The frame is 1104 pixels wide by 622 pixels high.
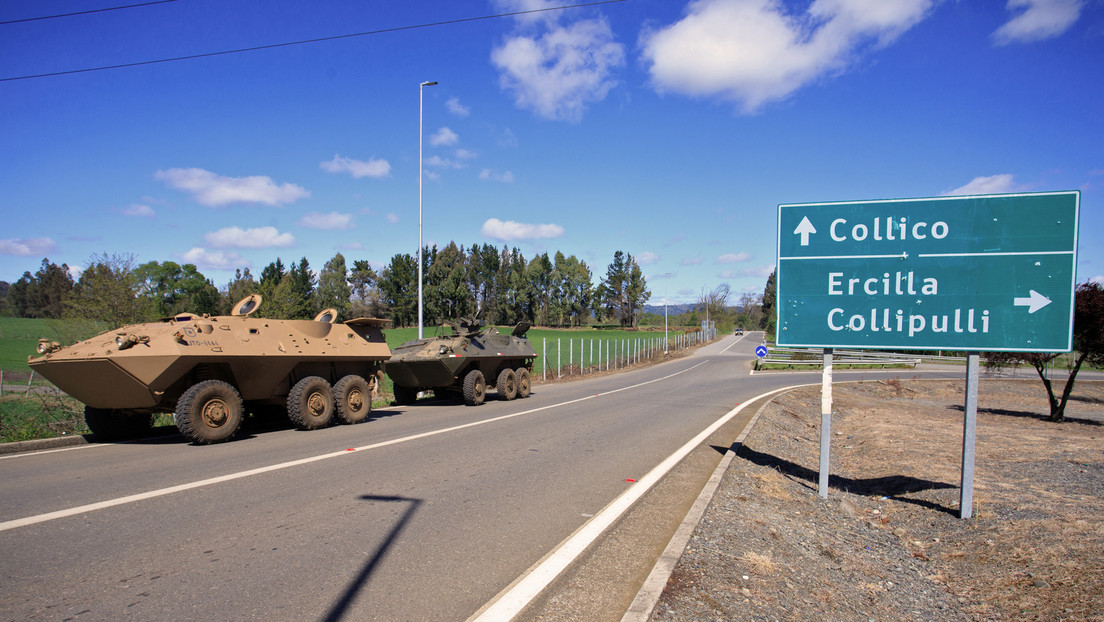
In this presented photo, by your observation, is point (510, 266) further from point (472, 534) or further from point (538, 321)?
point (472, 534)

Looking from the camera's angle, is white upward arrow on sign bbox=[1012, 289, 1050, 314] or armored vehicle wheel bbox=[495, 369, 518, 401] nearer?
white upward arrow on sign bbox=[1012, 289, 1050, 314]

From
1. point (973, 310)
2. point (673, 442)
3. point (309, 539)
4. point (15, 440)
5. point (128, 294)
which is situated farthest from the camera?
point (128, 294)

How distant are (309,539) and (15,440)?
6.98 meters

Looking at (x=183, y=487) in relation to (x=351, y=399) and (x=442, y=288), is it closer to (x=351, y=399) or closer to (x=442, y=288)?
(x=351, y=399)

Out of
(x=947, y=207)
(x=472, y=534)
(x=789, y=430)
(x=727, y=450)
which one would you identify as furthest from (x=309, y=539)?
(x=789, y=430)

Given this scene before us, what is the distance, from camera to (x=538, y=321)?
97938mm

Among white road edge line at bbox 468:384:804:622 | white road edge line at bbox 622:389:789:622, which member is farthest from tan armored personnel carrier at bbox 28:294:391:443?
white road edge line at bbox 622:389:789:622

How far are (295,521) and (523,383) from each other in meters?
13.2

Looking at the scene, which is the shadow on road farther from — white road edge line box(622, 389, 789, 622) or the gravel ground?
the gravel ground

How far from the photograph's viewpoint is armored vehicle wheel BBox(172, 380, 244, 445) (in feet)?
27.0

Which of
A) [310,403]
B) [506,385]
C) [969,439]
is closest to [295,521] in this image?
[310,403]

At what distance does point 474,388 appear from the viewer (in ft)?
50.3

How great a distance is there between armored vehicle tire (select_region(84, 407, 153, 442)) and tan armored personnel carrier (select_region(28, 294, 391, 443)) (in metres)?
0.01

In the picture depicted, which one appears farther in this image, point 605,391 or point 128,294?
point 605,391
